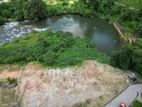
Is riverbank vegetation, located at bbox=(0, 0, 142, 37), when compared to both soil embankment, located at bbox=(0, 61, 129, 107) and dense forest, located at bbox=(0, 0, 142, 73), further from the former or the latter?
soil embankment, located at bbox=(0, 61, 129, 107)

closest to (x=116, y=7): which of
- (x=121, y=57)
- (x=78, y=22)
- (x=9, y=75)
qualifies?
(x=78, y=22)

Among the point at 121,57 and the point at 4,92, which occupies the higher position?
the point at 121,57

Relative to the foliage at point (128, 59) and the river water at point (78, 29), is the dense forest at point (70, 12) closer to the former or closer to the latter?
the foliage at point (128, 59)

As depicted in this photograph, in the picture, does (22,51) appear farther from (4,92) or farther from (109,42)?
(109,42)

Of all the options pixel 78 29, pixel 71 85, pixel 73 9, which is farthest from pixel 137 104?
pixel 73 9

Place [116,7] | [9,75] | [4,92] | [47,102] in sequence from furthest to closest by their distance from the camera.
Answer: [116,7] → [9,75] → [4,92] → [47,102]

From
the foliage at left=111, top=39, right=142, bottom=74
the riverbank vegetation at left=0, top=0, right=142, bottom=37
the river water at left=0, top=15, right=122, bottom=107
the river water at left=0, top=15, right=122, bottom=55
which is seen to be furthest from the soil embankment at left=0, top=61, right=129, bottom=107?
the riverbank vegetation at left=0, top=0, right=142, bottom=37
